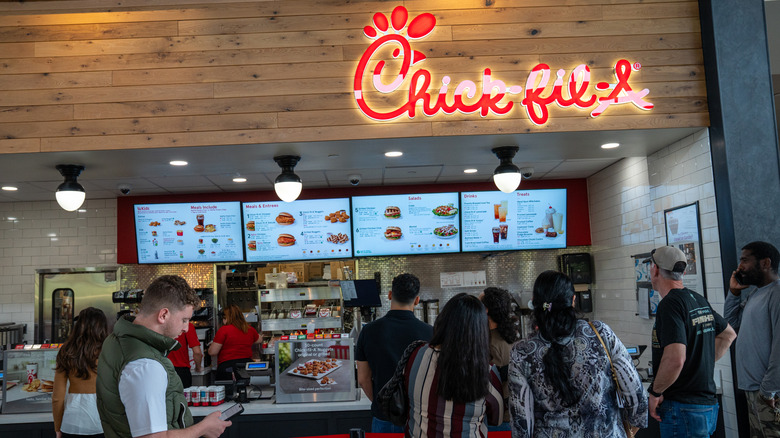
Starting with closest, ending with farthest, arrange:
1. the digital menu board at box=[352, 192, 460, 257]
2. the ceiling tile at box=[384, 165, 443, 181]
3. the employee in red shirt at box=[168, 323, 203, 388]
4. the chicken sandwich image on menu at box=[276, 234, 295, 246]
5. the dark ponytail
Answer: the dark ponytail → the employee in red shirt at box=[168, 323, 203, 388] → the ceiling tile at box=[384, 165, 443, 181] → the digital menu board at box=[352, 192, 460, 257] → the chicken sandwich image on menu at box=[276, 234, 295, 246]

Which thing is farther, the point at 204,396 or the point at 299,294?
the point at 299,294

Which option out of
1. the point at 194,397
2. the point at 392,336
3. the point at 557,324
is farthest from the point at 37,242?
the point at 557,324

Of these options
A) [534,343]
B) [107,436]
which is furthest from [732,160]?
[107,436]

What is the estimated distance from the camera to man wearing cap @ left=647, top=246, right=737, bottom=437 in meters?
2.88

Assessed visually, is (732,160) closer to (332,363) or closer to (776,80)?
(776,80)

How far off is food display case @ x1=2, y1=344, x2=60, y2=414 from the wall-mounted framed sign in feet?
15.5

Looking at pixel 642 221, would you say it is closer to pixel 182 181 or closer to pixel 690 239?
pixel 690 239

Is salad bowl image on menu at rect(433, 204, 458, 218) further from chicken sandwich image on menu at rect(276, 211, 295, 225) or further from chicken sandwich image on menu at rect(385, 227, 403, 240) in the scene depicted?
chicken sandwich image on menu at rect(276, 211, 295, 225)

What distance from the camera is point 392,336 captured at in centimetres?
295

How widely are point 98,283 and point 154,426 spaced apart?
20.9 feet

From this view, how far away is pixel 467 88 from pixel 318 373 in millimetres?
2247

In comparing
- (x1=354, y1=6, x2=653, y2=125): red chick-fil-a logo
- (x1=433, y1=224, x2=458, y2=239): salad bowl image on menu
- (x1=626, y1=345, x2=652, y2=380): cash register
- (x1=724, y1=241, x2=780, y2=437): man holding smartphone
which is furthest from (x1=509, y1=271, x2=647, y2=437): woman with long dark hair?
(x1=433, y1=224, x2=458, y2=239): salad bowl image on menu

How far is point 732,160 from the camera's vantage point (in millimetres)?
3961

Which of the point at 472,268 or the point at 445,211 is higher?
the point at 445,211
